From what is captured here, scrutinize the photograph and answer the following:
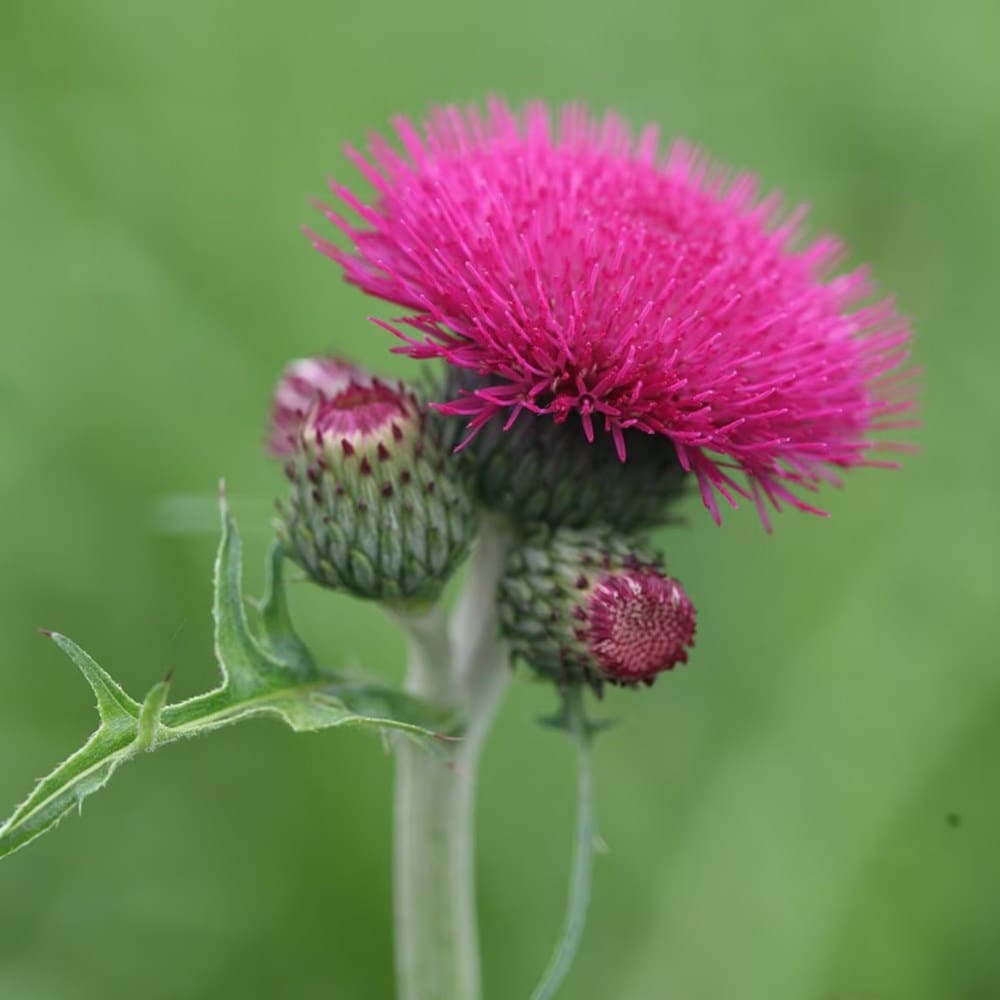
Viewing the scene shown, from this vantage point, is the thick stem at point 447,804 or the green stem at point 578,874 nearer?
the green stem at point 578,874

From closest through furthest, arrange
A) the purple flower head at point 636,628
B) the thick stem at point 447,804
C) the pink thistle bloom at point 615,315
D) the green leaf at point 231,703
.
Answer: the green leaf at point 231,703, the pink thistle bloom at point 615,315, the purple flower head at point 636,628, the thick stem at point 447,804

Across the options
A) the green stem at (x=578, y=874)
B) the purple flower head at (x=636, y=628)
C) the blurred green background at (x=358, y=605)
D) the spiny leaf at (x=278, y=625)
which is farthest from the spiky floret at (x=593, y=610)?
the blurred green background at (x=358, y=605)

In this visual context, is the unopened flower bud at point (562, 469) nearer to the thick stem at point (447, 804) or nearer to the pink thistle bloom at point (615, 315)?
the pink thistle bloom at point (615, 315)

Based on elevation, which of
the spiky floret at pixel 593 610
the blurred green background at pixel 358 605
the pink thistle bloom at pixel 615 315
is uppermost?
the pink thistle bloom at pixel 615 315

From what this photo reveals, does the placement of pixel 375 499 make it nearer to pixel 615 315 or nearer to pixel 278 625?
pixel 278 625

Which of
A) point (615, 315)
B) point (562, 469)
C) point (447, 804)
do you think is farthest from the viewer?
point (447, 804)

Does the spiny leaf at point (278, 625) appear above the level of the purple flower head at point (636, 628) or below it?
below

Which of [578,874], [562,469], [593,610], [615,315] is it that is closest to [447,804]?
[578,874]
